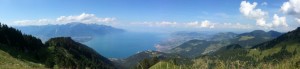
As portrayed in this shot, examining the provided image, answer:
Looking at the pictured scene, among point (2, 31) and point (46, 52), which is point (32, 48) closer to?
point (46, 52)

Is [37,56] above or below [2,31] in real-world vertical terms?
below

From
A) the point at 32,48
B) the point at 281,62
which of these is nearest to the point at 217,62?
the point at 281,62

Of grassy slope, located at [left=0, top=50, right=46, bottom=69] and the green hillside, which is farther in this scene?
the green hillside

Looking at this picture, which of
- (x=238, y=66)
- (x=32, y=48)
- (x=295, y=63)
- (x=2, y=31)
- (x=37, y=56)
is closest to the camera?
(x=238, y=66)

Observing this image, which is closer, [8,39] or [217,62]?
[217,62]

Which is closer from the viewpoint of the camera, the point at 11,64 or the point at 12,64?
the point at 11,64

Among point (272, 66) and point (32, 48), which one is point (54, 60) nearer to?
point (32, 48)

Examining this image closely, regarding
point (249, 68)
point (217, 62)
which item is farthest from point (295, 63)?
point (217, 62)

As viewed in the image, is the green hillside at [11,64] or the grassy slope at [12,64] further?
the green hillside at [11,64]

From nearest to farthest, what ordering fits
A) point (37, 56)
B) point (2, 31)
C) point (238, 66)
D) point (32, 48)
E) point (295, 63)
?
point (238, 66), point (295, 63), point (2, 31), point (37, 56), point (32, 48)
